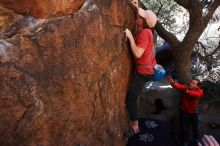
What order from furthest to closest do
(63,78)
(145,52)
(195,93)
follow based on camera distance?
(195,93)
(145,52)
(63,78)

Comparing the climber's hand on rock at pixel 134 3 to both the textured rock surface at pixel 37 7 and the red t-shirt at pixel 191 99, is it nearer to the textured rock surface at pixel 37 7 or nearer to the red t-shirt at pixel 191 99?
the textured rock surface at pixel 37 7

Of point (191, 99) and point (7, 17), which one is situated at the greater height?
point (7, 17)

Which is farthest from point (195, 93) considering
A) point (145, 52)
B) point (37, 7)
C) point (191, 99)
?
point (37, 7)

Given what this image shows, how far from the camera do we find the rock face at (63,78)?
4.23 metres

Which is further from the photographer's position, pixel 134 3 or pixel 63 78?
pixel 134 3

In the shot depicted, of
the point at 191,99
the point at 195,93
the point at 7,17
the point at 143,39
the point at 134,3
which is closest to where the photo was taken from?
the point at 7,17

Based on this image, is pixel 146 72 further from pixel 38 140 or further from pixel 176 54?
pixel 176 54

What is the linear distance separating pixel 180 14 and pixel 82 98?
13510mm

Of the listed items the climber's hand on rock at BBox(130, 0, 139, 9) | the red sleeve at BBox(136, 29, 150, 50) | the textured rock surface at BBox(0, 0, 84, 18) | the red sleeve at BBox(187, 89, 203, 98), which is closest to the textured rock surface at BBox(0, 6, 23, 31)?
the textured rock surface at BBox(0, 0, 84, 18)

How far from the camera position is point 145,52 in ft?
18.9

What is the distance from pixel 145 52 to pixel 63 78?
5.46 feet

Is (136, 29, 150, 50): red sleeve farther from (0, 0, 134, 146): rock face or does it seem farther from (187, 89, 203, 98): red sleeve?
(187, 89, 203, 98): red sleeve

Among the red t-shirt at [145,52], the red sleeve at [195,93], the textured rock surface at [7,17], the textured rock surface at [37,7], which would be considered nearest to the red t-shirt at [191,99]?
the red sleeve at [195,93]

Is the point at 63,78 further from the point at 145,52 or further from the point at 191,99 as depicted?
the point at 191,99
